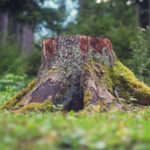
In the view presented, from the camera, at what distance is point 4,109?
23.1 ft

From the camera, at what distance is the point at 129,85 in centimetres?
742

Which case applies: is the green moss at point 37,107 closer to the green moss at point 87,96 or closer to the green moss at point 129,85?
the green moss at point 87,96

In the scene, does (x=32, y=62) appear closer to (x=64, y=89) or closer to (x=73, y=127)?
(x=64, y=89)

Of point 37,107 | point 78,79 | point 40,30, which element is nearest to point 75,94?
point 78,79

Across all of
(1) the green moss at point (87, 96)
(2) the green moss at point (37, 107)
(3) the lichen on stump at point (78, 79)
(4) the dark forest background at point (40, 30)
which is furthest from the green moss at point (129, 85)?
(4) the dark forest background at point (40, 30)

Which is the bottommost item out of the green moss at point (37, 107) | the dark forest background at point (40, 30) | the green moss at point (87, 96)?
the green moss at point (37, 107)

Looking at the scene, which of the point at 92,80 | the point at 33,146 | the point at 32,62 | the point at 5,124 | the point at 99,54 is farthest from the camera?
the point at 32,62

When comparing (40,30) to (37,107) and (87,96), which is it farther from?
(87,96)

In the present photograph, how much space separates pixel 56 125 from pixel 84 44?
168 inches

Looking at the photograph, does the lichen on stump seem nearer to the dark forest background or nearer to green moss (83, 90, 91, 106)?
green moss (83, 90, 91, 106)

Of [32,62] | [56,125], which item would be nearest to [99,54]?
[56,125]

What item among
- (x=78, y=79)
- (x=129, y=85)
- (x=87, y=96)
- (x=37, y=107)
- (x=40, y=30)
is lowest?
(x=37, y=107)

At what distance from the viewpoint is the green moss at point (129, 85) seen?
7.35 metres

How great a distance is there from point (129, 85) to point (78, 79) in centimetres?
128
